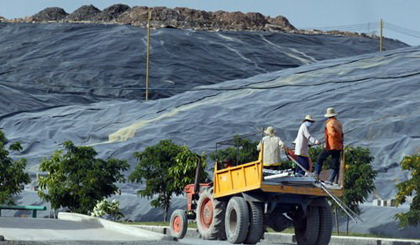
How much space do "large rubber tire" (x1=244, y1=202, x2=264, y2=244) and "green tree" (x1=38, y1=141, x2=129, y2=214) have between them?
62.9ft

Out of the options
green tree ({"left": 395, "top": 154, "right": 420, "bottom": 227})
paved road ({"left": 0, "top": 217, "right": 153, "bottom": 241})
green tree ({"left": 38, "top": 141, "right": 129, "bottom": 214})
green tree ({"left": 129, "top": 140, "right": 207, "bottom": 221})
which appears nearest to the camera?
paved road ({"left": 0, "top": 217, "right": 153, "bottom": 241})

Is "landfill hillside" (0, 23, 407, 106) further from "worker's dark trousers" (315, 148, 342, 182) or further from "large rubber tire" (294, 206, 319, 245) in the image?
"worker's dark trousers" (315, 148, 342, 182)

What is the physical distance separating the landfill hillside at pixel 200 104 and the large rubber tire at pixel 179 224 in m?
15.1

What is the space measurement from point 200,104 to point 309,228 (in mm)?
48894

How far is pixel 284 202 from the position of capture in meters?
19.9

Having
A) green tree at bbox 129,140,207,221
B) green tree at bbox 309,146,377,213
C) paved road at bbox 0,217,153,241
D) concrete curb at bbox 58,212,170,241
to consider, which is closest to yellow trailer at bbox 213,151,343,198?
concrete curb at bbox 58,212,170,241

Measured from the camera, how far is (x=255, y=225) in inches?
778

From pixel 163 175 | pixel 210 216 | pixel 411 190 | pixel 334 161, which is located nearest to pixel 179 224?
pixel 210 216

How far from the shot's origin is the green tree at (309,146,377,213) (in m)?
33.7

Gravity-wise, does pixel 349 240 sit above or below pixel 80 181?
below

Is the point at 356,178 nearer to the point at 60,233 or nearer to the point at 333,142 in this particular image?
the point at 333,142

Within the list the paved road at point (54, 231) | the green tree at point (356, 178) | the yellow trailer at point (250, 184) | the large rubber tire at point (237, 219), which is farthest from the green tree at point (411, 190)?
the paved road at point (54, 231)

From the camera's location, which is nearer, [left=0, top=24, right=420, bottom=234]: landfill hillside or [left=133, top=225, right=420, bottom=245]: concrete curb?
[left=133, top=225, right=420, bottom=245]: concrete curb

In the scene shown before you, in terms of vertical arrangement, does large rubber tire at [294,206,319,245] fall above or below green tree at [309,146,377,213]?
below
